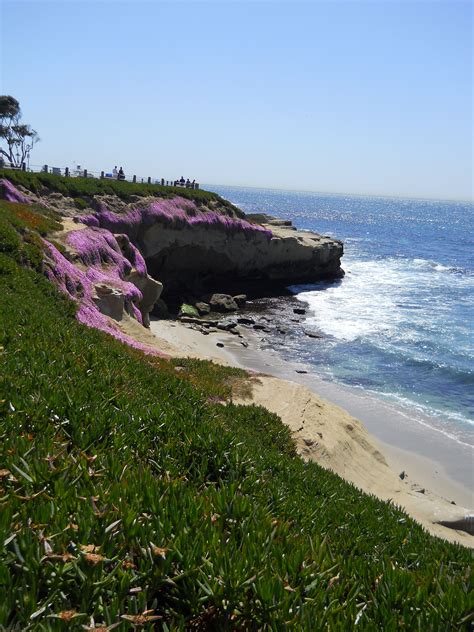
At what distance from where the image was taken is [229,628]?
10.2ft

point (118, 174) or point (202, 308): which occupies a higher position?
point (118, 174)

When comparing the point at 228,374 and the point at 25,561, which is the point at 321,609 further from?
the point at 228,374

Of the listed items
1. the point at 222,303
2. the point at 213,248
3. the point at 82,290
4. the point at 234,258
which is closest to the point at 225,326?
the point at 222,303

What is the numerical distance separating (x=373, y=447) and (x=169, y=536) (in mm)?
13562

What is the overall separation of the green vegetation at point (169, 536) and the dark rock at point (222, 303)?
34.0 metres

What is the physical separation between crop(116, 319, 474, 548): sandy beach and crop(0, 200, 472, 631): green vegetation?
21.2 feet

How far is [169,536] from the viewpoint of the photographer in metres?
3.60

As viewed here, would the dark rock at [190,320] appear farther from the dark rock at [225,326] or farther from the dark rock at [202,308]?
the dark rock at [202,308]

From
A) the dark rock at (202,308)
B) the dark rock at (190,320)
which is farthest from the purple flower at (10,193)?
the dark rock at (202,308)

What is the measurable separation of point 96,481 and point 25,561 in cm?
133

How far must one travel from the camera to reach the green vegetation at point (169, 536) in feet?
10.0

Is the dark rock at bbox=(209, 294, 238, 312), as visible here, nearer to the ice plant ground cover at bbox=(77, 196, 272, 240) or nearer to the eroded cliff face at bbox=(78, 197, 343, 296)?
the eroded cliff face at bbox=(78, 197, 343, 296)

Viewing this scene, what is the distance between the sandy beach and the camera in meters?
13.4

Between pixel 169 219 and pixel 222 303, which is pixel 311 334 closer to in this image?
pixel 222 303
